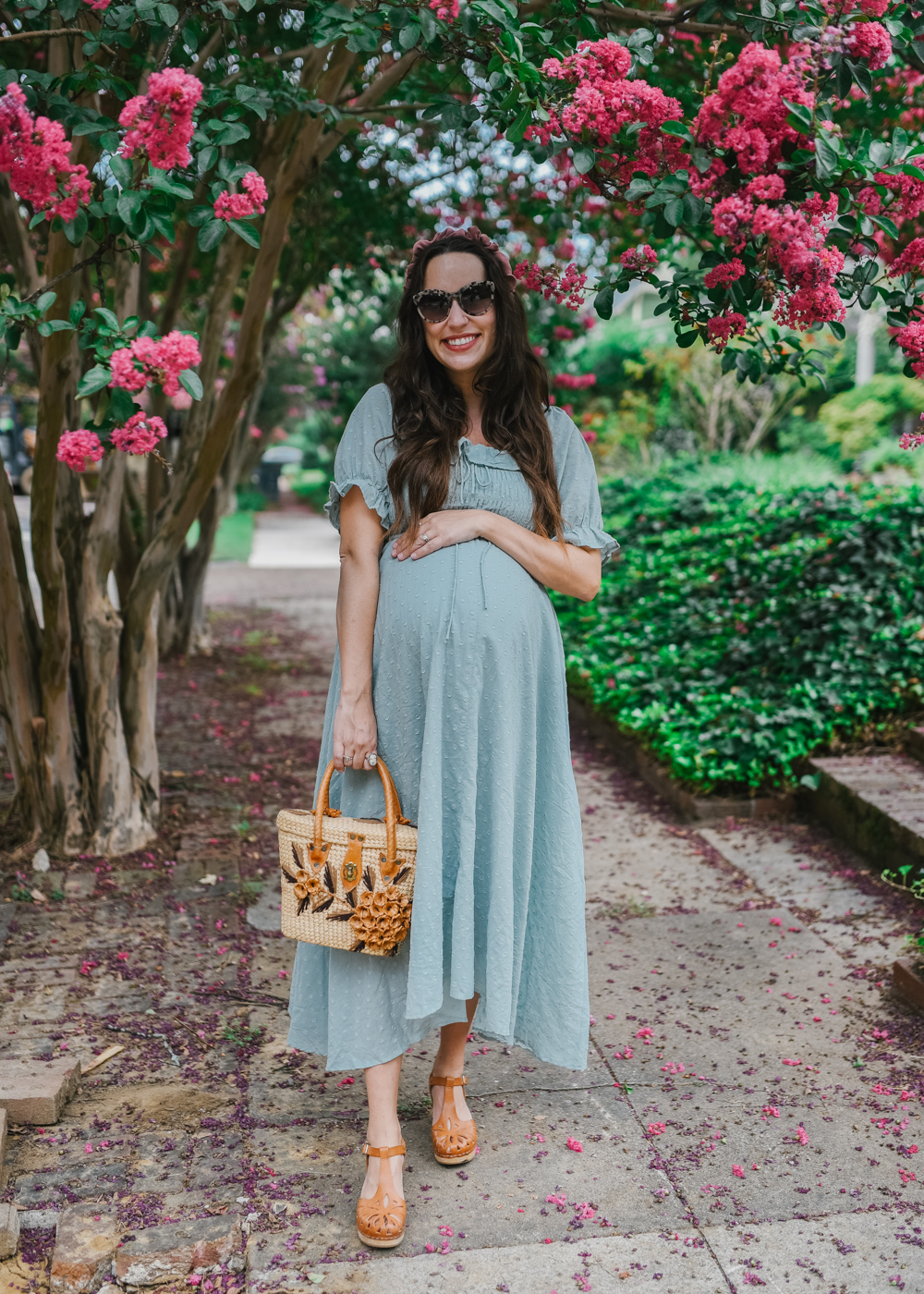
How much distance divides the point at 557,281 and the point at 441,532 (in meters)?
0.92

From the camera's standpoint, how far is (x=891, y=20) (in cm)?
221

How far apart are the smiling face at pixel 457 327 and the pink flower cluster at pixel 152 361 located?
0.50 metres

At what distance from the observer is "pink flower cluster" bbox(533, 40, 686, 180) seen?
217 cm

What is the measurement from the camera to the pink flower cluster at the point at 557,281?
2713mm

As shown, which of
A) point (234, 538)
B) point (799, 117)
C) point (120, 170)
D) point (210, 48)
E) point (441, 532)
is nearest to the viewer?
point (799, 117)

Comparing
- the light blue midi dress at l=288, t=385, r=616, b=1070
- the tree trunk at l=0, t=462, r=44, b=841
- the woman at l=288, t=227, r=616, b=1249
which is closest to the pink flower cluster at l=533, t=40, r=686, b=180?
the woman at l=288, t=227, r=616, b=1249

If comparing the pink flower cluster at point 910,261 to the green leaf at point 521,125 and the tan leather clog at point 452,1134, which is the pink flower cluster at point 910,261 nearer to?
the green leaf at point 521,125

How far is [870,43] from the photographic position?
2.08m

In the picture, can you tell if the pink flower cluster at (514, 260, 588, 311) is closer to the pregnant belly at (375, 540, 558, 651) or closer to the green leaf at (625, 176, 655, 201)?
the green leaf at (625, 176, 655, 201)

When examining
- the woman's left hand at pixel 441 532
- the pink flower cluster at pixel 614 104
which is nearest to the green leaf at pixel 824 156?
the pink flower cluster at pixel 614 104

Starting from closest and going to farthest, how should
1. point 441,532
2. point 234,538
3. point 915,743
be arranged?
1. point 441,532
2. point 915,743
3. point 234,538

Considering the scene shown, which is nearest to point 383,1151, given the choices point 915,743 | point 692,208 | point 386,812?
point 386,812

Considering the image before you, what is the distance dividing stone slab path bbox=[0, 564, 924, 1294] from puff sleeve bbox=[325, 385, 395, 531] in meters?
1.41

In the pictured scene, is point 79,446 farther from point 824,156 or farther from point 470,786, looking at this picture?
point 824,156
